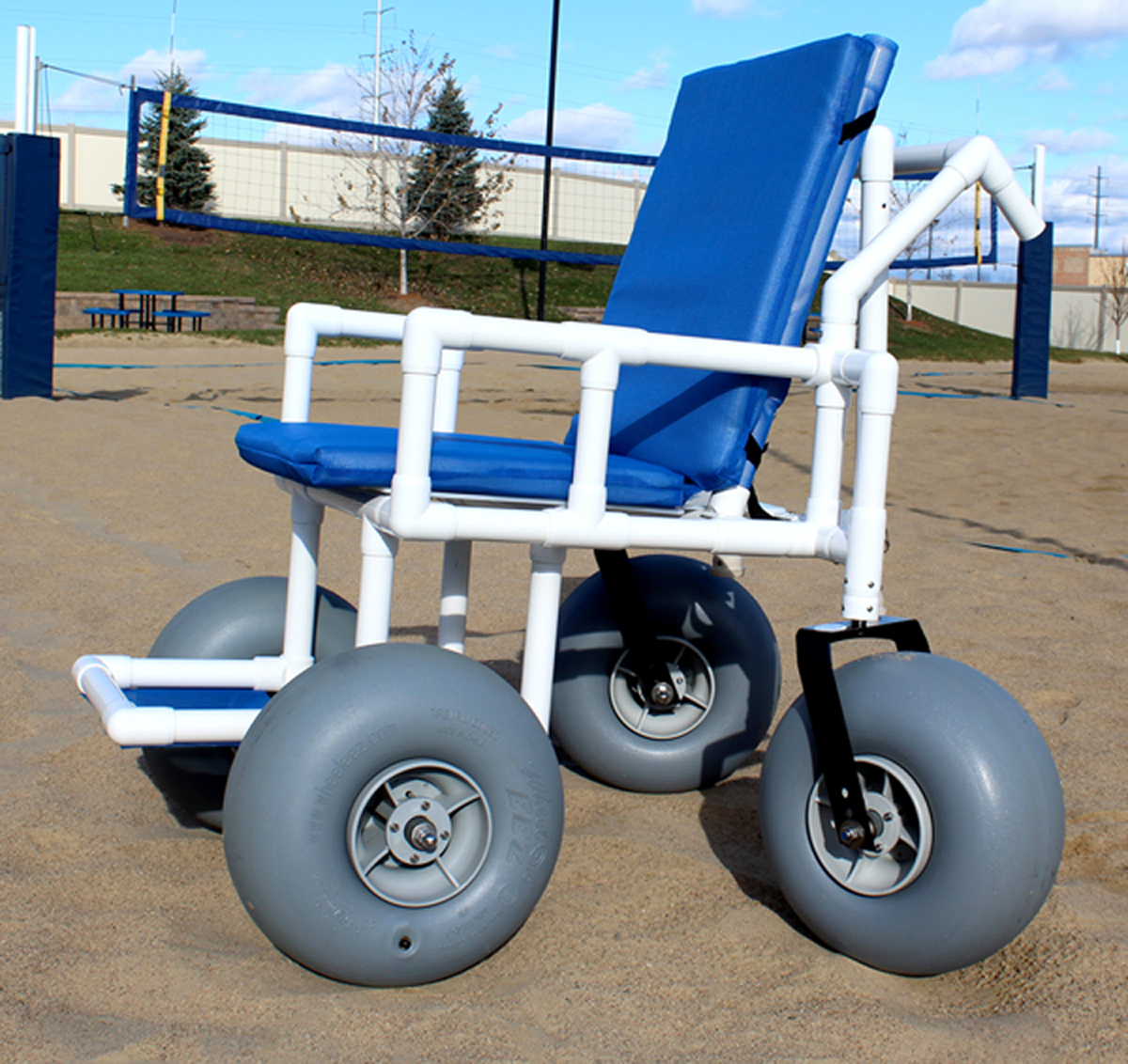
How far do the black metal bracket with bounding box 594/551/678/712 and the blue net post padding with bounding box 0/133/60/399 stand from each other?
22.8ft

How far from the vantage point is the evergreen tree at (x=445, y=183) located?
25.6 metres

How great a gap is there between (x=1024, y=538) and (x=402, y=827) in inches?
184

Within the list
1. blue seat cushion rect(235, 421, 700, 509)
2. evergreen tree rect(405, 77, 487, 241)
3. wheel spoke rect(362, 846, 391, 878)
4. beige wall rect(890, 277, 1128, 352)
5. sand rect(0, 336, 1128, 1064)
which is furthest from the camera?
beige wall rect(890, 277, 1128, 352)

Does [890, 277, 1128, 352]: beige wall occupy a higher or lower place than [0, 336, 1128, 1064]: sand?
higher

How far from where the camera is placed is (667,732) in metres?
2.53

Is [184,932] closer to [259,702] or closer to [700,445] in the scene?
[259,702]

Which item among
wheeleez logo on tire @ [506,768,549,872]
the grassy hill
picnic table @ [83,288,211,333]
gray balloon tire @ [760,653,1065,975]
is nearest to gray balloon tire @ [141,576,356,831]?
wheeleez logo on tire @ [506,768,549,872]

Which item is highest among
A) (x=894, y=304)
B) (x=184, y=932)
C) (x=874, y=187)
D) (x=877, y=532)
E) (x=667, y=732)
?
(x=894, y=304)

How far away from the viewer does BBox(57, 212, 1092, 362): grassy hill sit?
21719 millimetres

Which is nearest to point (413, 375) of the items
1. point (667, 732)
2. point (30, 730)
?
point (667, 732)

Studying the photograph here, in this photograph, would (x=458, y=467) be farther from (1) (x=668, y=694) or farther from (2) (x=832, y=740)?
(1) (x=668, y=694)

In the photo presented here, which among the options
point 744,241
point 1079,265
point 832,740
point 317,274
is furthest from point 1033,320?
point 1079,265

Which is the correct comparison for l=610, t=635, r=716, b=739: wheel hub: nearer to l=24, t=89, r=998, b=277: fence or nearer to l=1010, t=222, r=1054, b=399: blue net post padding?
l=1010, t=222, r=1054, b=399: blue net post padding

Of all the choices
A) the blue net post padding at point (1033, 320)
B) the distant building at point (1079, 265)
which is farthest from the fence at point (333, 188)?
the distant building at point (1079, 265)
